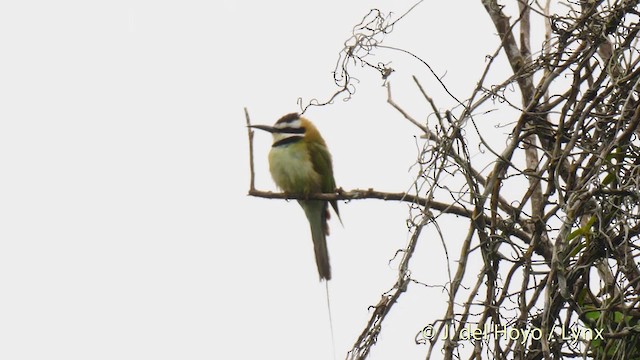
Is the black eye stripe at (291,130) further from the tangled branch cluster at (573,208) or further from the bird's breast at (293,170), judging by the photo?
the tangled branch cluster at (573,208)

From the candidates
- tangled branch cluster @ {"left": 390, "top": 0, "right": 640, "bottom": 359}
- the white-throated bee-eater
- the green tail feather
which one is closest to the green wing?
the white-throated bee-eater

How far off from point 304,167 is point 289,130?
0.27 m

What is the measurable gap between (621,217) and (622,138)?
0.62 feet

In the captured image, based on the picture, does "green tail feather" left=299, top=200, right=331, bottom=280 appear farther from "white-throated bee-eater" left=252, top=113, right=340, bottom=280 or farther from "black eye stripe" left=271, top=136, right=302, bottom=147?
"black eye stripe" left=271, top=136, right=302, bottom=147

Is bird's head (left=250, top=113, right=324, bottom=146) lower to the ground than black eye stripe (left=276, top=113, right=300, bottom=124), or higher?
lower

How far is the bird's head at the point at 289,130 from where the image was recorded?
573cm

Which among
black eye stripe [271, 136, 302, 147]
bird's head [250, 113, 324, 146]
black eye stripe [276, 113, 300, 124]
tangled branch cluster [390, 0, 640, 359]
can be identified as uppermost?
black eye stripe [276, 113, 300, 124]

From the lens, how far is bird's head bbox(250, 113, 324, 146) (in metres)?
5.73

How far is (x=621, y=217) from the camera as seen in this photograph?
8.46ft

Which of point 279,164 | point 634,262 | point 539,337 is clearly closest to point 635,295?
point 634,262

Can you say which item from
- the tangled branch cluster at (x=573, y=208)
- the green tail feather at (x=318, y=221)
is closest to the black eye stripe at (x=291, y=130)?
the green tail feather at (x=318, y=221)

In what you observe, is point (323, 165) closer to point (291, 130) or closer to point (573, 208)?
point (291, 130)

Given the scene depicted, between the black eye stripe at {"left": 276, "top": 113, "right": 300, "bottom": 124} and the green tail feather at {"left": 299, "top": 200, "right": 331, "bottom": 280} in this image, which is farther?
the black eye stripe at {"left": 276, "top": 113, "right": 300, "bottom": 124}

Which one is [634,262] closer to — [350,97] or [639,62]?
[639,62]
